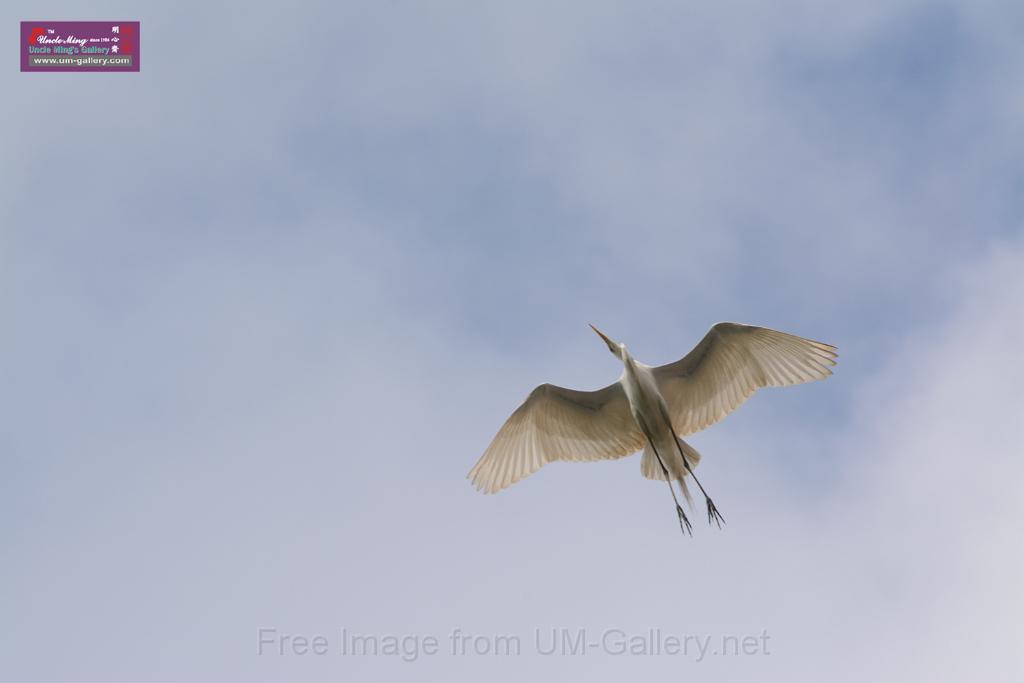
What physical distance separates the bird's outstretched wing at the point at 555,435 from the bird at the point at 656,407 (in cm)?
1

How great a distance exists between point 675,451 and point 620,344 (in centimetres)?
171

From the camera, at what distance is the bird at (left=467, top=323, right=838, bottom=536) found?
1734 cm

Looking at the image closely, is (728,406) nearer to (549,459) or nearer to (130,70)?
(549,459)

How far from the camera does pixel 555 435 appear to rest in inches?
734

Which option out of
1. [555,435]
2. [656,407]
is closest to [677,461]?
[656,407]

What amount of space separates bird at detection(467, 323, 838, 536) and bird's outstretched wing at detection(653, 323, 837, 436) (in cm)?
1

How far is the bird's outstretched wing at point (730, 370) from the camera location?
1719cm

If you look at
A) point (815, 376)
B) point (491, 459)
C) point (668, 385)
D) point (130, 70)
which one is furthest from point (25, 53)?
point (815, 376)

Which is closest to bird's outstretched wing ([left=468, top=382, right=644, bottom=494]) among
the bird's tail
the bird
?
the bird

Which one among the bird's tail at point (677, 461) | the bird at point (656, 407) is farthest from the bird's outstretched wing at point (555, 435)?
the bird's tail at point (677, 461)

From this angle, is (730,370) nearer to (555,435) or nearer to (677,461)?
(677,461)

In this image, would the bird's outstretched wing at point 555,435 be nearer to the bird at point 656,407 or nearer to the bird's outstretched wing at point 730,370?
the bird at point 656,407

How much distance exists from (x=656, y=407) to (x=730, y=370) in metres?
1.24

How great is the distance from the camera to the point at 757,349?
685 inches
